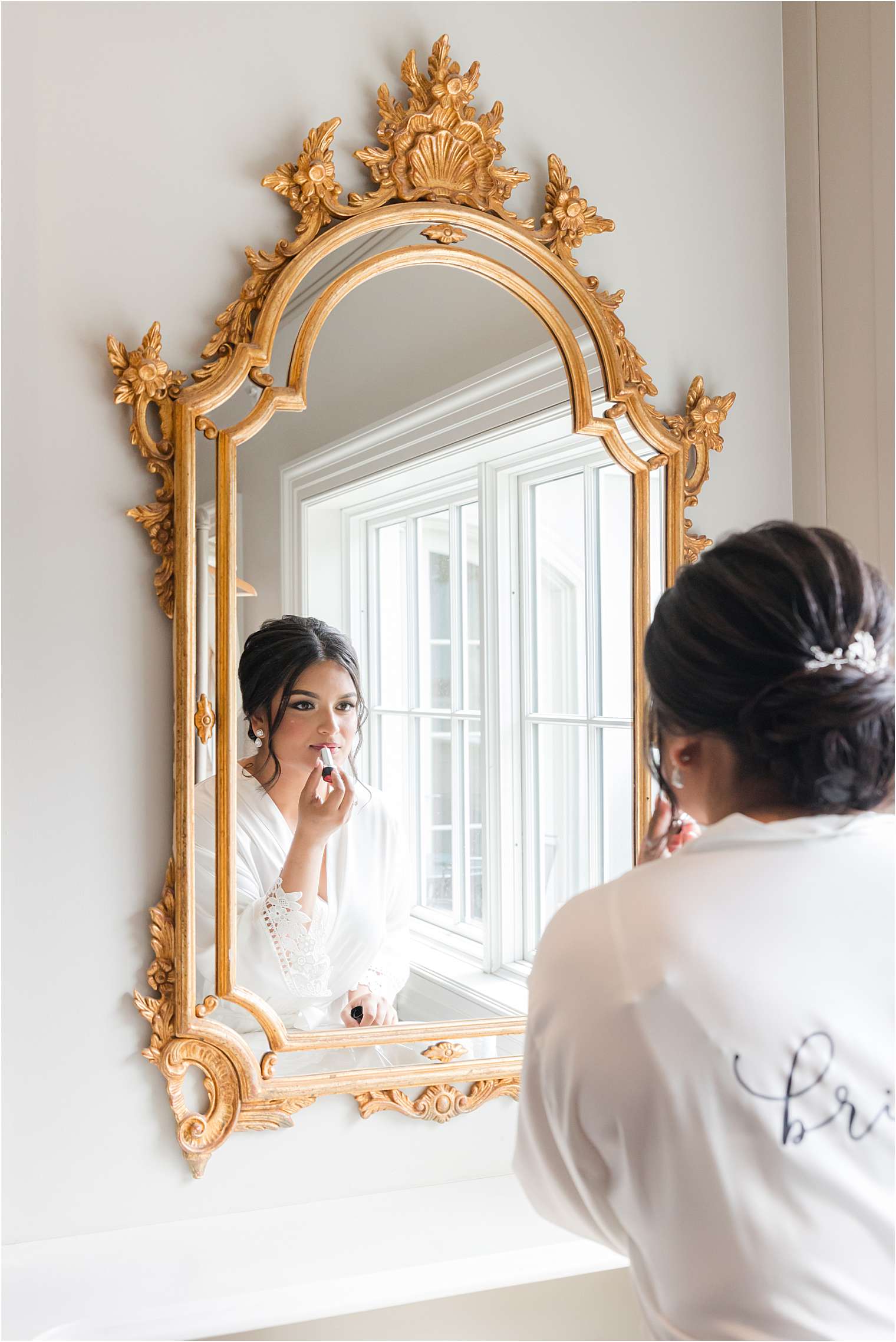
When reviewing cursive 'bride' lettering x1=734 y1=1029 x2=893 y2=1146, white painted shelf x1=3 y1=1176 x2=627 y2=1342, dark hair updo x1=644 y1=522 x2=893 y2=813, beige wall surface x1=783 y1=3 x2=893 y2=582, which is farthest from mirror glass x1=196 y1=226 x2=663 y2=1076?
cursive 'bride' lettering x1=734 y1=1029 x2=893 y2=1146

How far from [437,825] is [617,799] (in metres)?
0.28

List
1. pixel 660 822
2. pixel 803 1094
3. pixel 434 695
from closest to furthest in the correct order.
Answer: pixel 803 1094 → pixel 660 822 → pixel 434 695

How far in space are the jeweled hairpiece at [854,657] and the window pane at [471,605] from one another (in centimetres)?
67

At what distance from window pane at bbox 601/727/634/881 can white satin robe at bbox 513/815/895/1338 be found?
2.41 feet

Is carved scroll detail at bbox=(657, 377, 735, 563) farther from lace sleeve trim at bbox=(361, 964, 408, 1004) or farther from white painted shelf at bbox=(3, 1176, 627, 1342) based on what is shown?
white painted shelf at bbox=(3, 1176, 627, 1342)

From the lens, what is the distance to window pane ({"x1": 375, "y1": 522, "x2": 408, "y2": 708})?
1.36 m

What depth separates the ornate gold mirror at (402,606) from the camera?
129 centimetres

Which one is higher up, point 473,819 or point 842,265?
point 842,265

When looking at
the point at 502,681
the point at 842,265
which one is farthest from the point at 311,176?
the point at 842,265

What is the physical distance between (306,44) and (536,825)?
3.56 feet

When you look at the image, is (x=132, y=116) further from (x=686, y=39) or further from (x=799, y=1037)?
(x=799, y=1037)

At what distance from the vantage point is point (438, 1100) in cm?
139

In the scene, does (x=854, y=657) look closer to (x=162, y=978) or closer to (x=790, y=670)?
(x=790, y=670)

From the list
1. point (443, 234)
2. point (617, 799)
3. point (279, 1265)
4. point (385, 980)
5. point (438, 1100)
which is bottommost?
point (279, 1265)
